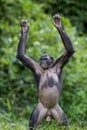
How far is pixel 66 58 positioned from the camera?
628 centimetres

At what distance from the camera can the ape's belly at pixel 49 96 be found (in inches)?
245

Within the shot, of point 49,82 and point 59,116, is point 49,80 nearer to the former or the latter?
point 49,82

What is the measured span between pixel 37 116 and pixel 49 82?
15.9 inches

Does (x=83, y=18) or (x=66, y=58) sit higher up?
(x=66, y=58)

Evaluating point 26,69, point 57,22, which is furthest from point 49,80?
point 26,69

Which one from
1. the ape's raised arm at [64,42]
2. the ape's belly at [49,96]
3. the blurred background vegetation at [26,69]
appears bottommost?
the blurred background vegetation at [26,69]

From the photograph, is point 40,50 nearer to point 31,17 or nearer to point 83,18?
point 31,17

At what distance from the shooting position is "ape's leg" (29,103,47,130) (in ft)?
20.5

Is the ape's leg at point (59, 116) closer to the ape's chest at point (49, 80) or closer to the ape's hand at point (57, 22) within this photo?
the ape's chest at point (49, 80)

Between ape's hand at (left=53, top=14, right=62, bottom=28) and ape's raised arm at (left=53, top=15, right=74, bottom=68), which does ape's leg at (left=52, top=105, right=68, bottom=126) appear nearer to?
ape's raised arm at (left=53, top=15, right=74, bottom=68)

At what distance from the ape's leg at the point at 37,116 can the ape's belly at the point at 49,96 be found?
0.07 metres

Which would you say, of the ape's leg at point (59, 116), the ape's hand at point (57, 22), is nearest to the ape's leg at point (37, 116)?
the ape's leg at point (59, 116)

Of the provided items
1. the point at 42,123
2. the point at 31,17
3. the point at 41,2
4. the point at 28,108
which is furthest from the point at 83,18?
the point at 42,123

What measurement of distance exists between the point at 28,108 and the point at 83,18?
573 centimetres
